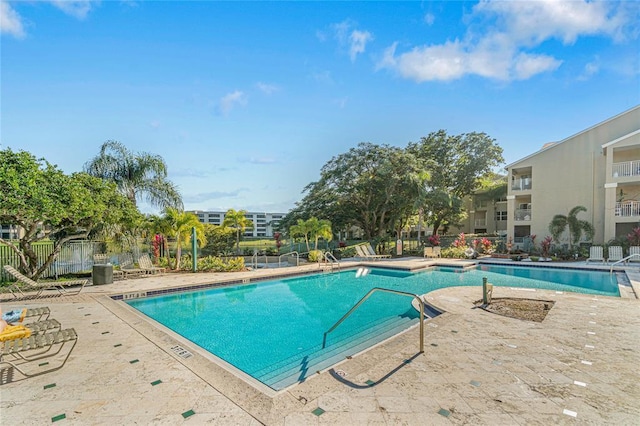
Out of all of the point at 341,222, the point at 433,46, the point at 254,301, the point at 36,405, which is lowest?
the point at 254,301

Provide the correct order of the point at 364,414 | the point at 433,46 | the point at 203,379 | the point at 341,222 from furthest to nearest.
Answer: the point at 341,222 < the point at 433,46 < the point at 203,379 < the point at 364,414

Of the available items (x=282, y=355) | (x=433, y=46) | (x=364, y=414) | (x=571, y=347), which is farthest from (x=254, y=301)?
(x=433, y=46)

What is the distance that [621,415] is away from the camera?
2.75 meters

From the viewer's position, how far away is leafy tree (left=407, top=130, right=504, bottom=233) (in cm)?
2605

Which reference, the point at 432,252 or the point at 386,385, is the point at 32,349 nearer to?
Answer: the point at 386,385

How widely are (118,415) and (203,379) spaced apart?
869 millimetres

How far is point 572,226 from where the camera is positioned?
1758cm

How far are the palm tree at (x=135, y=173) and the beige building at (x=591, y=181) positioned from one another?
21613 millimetres

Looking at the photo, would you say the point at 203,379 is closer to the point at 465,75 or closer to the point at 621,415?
the point at 621,415

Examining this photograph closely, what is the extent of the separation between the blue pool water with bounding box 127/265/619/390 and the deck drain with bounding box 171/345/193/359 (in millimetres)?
719

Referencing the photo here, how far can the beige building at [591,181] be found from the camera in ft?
53.9

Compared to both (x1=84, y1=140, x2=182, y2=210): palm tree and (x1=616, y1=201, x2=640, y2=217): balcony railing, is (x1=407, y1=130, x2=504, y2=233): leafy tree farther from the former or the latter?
(x1=84, y1=140, x2=182, y2=210): palm tree

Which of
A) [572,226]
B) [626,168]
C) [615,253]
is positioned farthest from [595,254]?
[626,168]

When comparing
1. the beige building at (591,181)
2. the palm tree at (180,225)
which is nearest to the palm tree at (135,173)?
the palm tree at (180,225)
